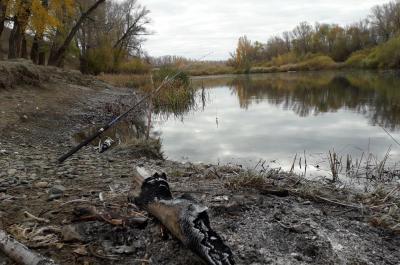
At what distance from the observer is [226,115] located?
1588cm

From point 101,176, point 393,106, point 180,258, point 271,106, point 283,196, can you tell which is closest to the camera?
point 180,258

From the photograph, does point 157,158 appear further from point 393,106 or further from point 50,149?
point 393,106

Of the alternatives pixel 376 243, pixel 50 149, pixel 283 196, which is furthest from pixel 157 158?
pixel 376 243

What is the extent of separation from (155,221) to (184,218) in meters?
0.60

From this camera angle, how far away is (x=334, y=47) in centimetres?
7294

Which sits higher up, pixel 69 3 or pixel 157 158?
pixel 69 3

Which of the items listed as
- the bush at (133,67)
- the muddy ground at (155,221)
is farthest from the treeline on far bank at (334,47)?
the muddy ground at (155,221)

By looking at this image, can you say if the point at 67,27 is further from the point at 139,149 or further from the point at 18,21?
the point at 139,149

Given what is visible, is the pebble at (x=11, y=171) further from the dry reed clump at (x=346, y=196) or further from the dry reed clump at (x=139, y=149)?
the dry reed clump at (x=346, y=196)

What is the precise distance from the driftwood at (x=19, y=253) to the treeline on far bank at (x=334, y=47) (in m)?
50.1

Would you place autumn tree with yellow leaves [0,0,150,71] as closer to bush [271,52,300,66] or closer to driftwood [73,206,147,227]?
driftwood [73,206,147,227]

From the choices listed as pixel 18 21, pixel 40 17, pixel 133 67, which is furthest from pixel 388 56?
pixel 18 21

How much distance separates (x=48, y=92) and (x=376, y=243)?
12380 mm

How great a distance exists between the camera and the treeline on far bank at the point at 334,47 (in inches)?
2119
